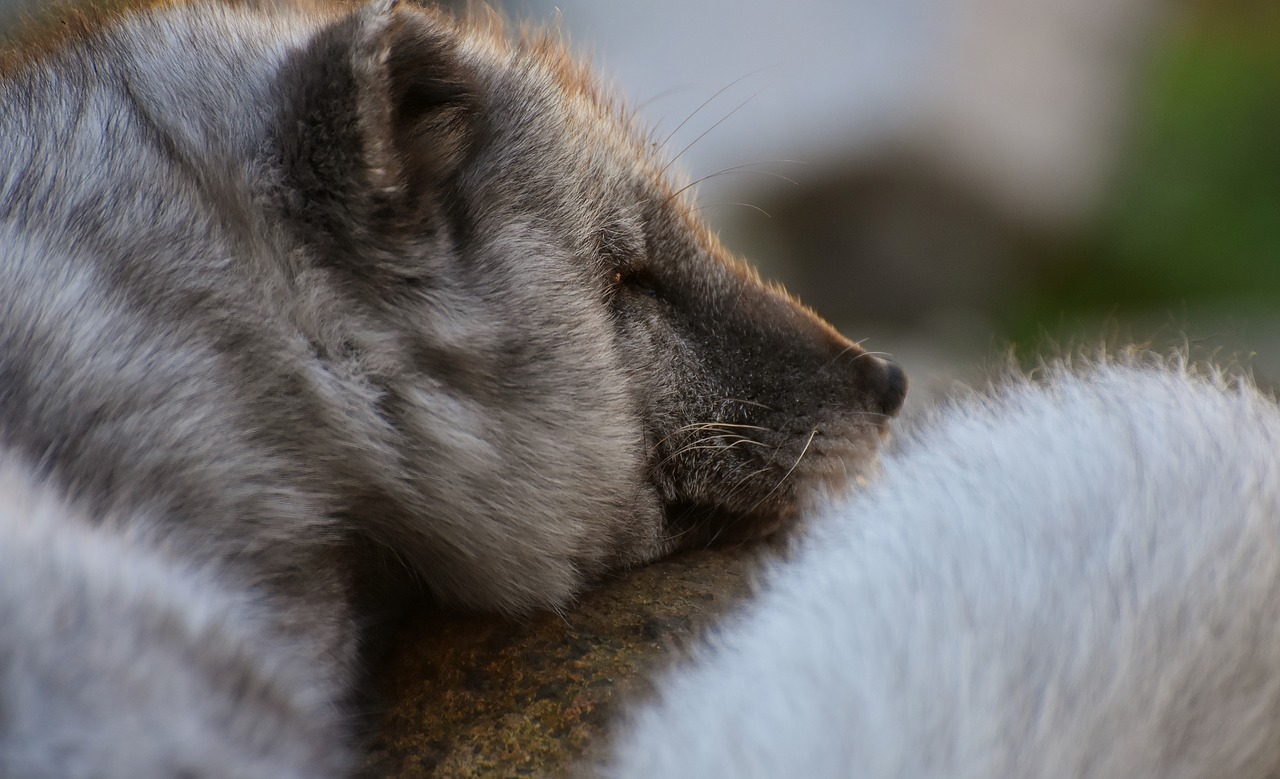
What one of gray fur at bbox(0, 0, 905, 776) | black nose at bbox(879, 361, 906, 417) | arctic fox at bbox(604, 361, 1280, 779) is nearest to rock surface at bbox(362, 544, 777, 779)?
gray fur at bbox(0, 0, 905, 776)

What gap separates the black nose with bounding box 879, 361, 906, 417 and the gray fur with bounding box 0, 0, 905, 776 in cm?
8

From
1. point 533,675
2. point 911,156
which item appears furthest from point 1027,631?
point 911,156

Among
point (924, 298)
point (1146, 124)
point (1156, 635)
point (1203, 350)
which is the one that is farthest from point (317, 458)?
point (1146, 124)

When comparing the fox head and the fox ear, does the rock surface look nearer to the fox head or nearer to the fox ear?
the fox head

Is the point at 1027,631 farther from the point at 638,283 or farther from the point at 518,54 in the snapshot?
the point at 518,54

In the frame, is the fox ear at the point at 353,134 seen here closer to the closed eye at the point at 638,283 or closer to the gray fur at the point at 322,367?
the gray fur at the point at 322,367

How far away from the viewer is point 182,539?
3.61 ft

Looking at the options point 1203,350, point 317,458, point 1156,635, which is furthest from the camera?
point 1203,350

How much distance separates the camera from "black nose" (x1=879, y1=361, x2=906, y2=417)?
175 cm

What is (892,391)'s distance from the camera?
1757 millimetres

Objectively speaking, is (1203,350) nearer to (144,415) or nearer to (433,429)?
(433,429)

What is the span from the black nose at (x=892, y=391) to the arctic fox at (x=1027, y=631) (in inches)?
22.1

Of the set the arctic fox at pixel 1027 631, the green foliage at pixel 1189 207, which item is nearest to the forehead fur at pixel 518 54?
the arctic fox at pixel 1027 631

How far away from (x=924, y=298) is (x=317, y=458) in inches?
171
